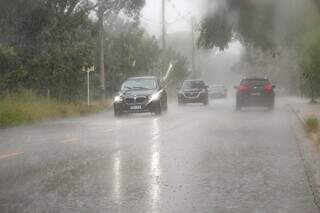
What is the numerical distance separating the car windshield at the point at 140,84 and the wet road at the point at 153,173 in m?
11.1

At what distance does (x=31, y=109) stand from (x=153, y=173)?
1703 cm

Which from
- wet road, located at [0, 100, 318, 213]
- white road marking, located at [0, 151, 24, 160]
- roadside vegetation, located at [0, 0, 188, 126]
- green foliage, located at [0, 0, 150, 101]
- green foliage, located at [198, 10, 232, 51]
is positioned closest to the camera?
wet road, located at [0, 100, 318, 213]

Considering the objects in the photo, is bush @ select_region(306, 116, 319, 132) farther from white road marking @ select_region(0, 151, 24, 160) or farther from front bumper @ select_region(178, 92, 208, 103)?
front bumper @ select_region(178, 92, 208, 103)

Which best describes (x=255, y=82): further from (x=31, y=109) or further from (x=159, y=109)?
(x=31, y=109)

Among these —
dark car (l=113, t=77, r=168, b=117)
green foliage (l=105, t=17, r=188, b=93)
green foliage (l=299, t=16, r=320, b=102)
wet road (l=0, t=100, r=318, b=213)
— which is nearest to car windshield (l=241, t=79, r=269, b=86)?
green foliage (l=299, t=16, r=320, b=102)

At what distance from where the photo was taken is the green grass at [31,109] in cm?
2420

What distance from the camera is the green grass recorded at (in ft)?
79.4

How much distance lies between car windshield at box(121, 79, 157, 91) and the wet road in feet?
36.3

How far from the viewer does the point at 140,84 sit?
2917 centimetres

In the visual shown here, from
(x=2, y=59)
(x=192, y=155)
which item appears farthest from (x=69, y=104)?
(x=192, y=155)

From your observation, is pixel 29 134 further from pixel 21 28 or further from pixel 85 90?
pixel 85 90

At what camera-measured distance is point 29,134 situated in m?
18.4

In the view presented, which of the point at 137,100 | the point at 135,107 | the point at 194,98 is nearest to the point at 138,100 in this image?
the point at 137,100

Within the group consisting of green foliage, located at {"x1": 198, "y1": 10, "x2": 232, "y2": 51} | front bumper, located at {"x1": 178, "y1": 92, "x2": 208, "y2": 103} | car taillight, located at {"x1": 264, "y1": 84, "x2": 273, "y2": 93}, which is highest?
green foliage, located at {"x1": 198, "y1": 10, "x2": 232, "y2": 51}
